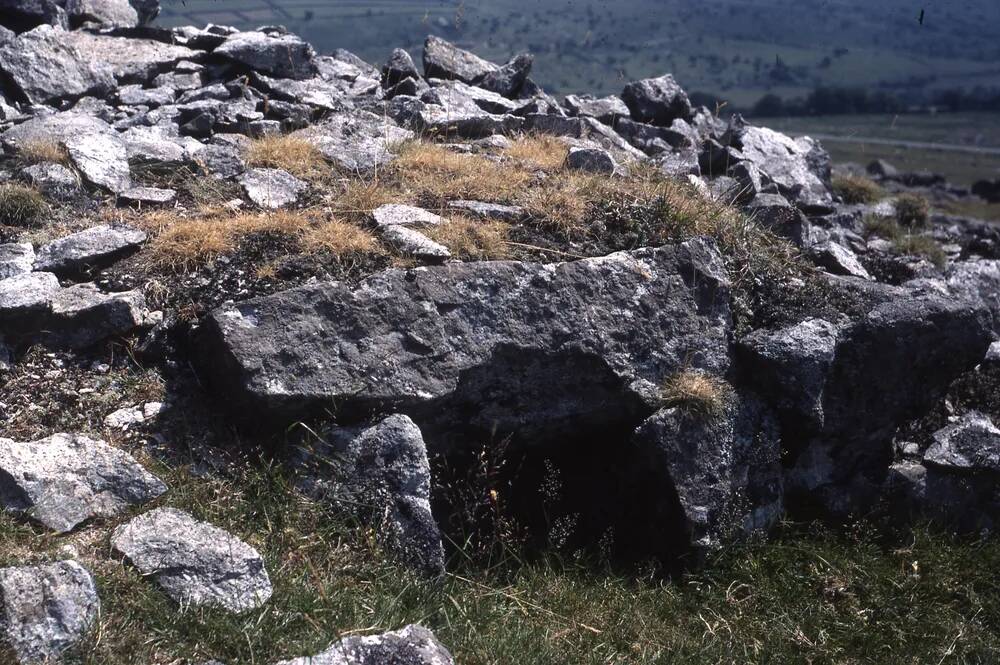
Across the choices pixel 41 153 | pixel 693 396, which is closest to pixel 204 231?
pixel 41 153

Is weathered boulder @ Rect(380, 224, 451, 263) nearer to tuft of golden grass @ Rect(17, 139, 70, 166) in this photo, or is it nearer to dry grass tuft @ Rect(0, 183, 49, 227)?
dry grass tuft @ Rect(0, 183, 49, 227)

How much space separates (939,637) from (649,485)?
1.86 meters

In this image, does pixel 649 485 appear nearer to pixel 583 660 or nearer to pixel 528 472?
pixel 528 472

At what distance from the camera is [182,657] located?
368 centimetres

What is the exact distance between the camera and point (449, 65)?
10781mm

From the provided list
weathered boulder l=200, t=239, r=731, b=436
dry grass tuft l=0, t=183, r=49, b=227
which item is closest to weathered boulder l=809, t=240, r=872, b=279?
weathered boulder l=200, t=239, r=731, b=436

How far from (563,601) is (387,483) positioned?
119 cm

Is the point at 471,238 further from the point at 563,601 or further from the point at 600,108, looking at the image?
the point at 600,108

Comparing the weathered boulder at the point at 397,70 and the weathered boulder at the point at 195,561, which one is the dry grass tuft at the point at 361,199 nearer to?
the weathered boulder at the point at 195,561

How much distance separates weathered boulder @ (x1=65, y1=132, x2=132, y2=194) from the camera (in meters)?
6.48

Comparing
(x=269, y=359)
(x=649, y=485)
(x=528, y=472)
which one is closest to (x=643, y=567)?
(x=649, y=485)

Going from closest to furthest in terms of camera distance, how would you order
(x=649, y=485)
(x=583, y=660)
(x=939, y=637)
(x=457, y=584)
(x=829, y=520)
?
(x=583, y=660) → (x=457, y=584) → (x=939, y=637) → (x=649, y=485) → (x=829, y=520)

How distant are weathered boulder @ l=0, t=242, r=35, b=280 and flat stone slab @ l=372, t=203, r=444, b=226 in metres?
2.18

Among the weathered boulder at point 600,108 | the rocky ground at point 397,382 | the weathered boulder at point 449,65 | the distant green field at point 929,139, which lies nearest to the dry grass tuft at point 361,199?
the rocky ground at point 397,382
